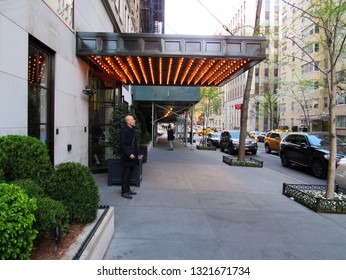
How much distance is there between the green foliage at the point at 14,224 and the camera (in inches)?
86.3

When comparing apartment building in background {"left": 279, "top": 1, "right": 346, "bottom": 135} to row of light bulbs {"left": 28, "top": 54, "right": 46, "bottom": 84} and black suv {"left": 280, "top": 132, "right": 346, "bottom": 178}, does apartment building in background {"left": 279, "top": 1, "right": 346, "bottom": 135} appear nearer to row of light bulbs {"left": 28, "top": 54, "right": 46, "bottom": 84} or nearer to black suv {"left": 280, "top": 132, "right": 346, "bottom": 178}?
black suv {"left": 280, "top": 132, "right": 346, "bottom": 178}

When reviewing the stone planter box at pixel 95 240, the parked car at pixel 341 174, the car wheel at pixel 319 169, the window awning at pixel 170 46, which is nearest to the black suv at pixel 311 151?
the car wheel at pixel 319 169

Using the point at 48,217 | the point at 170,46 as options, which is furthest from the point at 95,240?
the point at 170,46

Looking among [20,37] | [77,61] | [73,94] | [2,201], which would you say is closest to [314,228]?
[2,201]

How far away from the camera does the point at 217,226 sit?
4.84 metres

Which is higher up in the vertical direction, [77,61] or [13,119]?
[77,61]

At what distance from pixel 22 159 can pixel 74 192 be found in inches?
31.6

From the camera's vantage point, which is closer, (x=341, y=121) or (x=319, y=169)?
(x=319, y=169)

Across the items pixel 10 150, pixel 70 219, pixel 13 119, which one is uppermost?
pixel 13 119

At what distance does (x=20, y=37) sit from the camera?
4996mm

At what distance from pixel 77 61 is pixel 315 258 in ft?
24.9

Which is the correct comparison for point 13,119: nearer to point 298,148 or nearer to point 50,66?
point 50,66

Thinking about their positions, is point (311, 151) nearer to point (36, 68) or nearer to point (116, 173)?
point (116, 173)

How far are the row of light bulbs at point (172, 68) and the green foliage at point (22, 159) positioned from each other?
551cm
